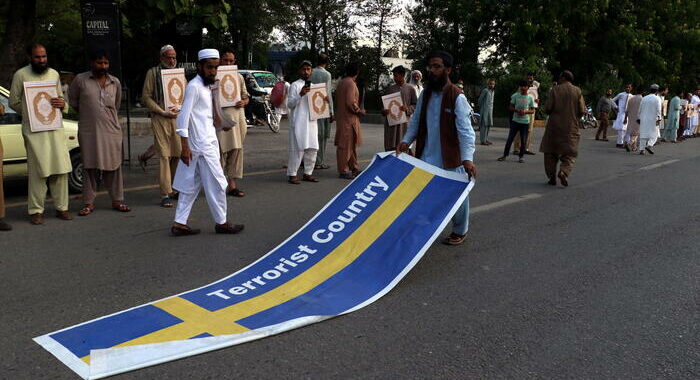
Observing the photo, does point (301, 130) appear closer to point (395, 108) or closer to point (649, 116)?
point (395, 108)

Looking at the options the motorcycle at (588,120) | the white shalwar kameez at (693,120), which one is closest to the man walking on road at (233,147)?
the white shalwar kameez at (693,120)

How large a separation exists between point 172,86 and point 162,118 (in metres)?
0.43

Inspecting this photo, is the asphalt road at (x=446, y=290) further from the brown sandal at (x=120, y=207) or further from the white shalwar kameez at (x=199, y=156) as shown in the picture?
the white shalwar kameez at (x=199, y=156)

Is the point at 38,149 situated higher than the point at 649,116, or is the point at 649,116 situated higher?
the point at 649,116

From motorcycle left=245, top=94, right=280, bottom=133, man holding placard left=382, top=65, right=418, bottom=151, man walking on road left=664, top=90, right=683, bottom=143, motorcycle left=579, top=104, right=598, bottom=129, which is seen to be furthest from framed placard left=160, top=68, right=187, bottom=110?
motorcycle left=579, top=104, right=598, bottom=129

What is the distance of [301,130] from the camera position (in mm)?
9875

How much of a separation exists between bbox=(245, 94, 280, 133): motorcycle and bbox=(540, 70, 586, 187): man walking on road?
408 inches

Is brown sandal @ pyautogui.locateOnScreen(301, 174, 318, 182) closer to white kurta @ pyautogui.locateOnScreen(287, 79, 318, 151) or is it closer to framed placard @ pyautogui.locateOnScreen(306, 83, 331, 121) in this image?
white kurta @ pyautogui.locateOnScreen(287, 79, 318, 151)

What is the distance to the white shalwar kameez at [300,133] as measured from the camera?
984 centimetres

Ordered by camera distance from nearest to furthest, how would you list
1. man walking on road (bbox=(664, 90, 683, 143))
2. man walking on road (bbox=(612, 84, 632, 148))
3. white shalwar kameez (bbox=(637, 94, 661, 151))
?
white shalwar kameez (bbox=(637, 94, 661, 151)) < man walking on road (bbox=(612, 84, 632, 148)) < man walking on road (bbox=(664, 90, 683, 143))

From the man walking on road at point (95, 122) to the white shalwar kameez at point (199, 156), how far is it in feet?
5.16

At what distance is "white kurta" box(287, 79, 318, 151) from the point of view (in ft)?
32.3

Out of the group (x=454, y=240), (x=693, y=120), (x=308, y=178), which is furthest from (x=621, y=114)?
(x=454, y=240)

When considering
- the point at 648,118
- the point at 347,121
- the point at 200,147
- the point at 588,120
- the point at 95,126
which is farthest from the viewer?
the point at 588,120
